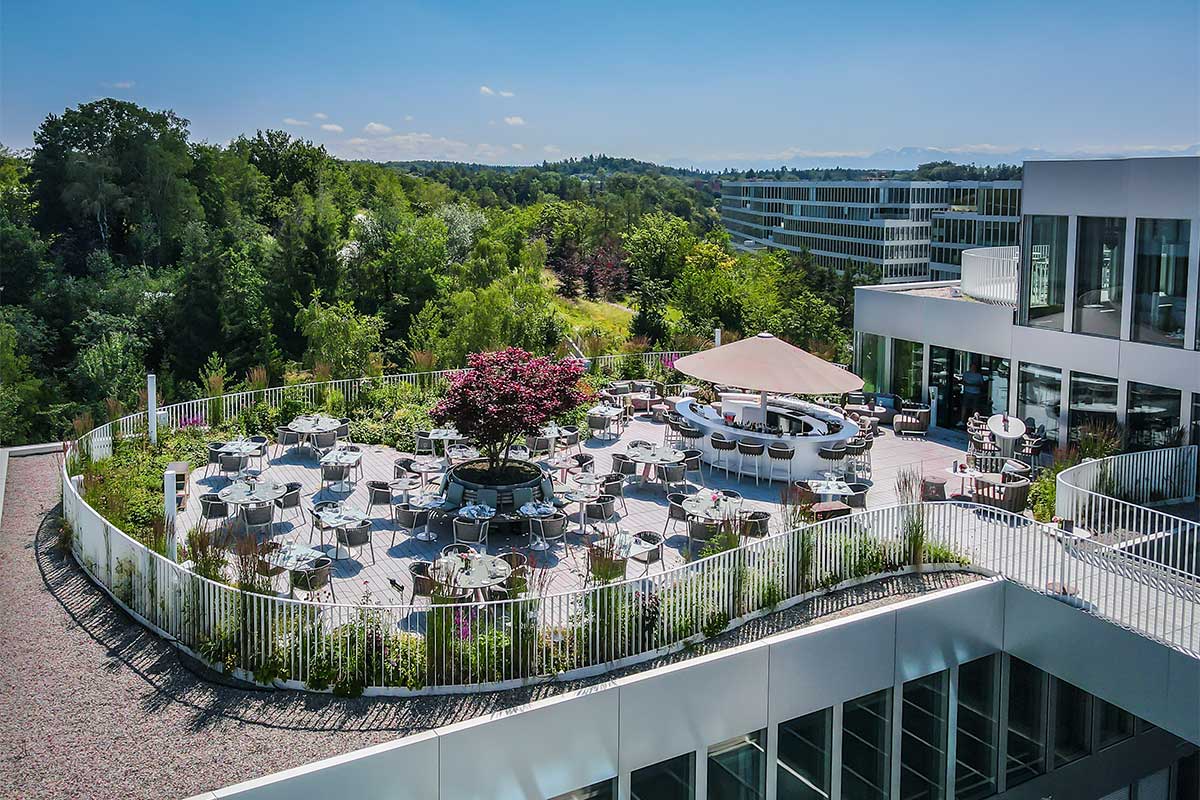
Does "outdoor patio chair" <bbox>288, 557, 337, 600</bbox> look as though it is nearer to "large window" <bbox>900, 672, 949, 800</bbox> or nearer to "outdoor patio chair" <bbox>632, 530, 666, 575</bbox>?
"outdoor patio chair" <bbox>632, 530, 666, 575</bbox>

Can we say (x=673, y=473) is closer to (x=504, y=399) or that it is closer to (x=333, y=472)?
(x=504, y=399)

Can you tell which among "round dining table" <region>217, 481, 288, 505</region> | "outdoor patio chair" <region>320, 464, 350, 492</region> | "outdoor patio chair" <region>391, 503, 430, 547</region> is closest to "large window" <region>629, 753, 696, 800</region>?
"outdoor patio chair" <region>391, 503, 430, 547</region>

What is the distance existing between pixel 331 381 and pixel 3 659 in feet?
37.5

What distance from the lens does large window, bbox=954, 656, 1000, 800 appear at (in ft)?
40.0

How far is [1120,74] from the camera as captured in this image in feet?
114

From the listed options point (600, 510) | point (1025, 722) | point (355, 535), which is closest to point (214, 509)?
point (355, 535)

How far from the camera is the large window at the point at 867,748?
11.4 metres

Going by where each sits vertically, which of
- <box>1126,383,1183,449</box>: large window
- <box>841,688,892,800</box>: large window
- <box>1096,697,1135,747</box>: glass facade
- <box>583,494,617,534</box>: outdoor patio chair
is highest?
<box>1126,383,1183,449</box>: large window

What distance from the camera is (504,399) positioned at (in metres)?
14.6

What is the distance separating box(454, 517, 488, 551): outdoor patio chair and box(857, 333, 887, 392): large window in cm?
1294

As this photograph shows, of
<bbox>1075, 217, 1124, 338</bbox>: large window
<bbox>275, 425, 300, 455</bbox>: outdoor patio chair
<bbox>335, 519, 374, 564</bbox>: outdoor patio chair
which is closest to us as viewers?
<bbox>335, 519, 374, 564</bbox>: outdoor patio chair

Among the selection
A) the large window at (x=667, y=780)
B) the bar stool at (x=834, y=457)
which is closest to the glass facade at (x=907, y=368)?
the bar stool at (x=834, y=457)

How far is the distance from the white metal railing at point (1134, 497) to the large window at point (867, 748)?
368cm

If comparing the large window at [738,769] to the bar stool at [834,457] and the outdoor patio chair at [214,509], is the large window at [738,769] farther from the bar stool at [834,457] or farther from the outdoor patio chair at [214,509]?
the outdoor patio chair at [214,509]
